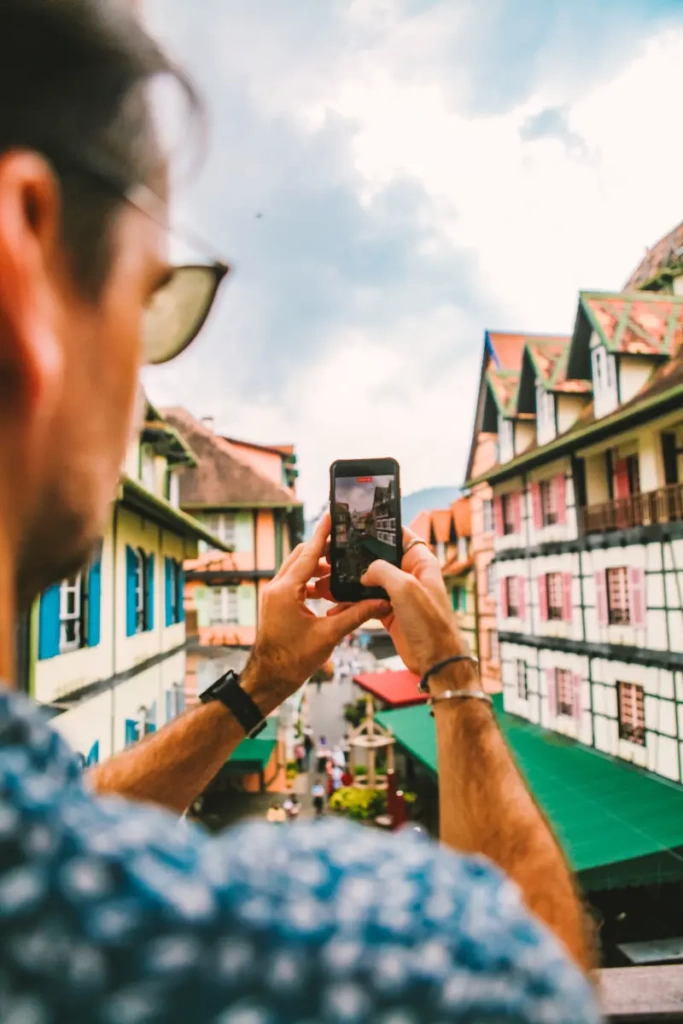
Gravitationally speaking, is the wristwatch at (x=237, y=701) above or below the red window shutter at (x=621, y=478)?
below

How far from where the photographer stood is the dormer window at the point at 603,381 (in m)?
8.88

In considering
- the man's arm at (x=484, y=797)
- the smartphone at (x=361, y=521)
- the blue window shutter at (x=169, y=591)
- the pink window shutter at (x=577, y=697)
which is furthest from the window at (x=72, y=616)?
the pink window shutter at (x=577, y=697)

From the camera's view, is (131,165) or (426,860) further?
(131,165)

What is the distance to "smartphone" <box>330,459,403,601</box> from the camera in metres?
1.34

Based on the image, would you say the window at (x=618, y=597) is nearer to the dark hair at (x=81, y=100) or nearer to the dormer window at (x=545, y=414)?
the dormer window at (x=545, y=414)

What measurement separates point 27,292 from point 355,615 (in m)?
0.89

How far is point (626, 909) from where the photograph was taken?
7.42 metres

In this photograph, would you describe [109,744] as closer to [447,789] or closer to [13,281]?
[447,789]

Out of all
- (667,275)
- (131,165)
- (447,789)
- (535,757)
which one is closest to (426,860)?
(447,789)

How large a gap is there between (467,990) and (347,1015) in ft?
0.20

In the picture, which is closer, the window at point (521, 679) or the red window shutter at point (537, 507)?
the red window shutter at point (537, 507)

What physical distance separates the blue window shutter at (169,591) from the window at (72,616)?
2.90m

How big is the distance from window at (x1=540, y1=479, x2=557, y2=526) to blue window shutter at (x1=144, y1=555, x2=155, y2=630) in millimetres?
6264

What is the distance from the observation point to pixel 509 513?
11.9 m
